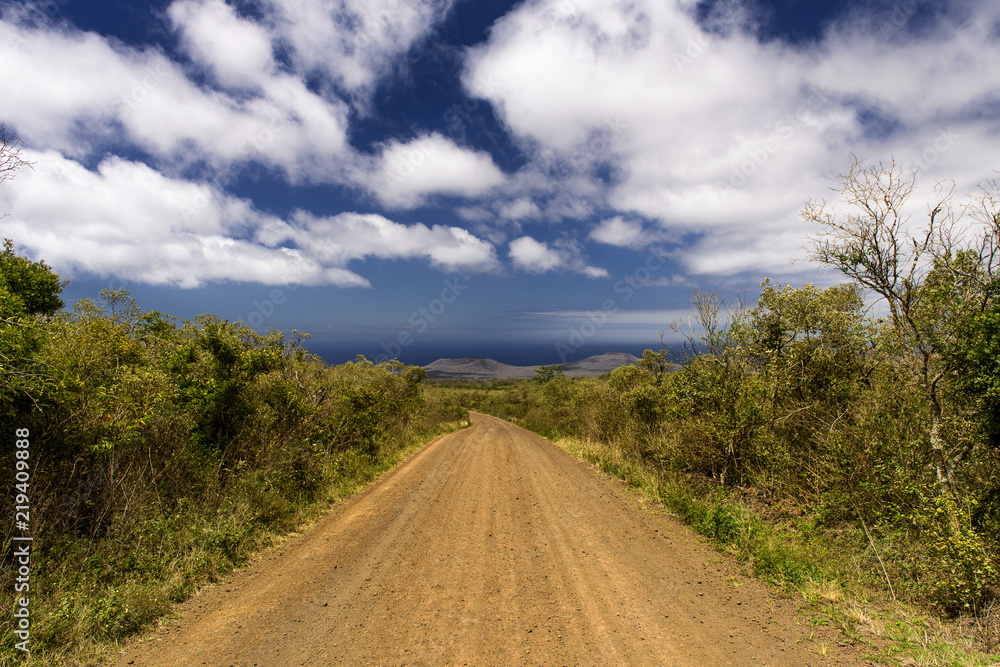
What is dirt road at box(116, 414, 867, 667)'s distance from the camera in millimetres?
3758

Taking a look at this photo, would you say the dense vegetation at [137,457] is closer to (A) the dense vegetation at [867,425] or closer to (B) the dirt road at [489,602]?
(B) the dirt road at [489,602]

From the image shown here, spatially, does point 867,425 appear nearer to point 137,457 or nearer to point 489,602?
point 489,602

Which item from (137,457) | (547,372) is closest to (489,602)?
(137,457)

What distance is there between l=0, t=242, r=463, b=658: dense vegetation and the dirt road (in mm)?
667

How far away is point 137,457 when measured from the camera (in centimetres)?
581

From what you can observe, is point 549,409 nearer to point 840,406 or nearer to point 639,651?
point 840,406

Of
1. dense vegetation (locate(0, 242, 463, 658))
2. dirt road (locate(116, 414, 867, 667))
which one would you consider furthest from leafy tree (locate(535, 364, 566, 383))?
dirt road (locate(116, 414, 867, 667))

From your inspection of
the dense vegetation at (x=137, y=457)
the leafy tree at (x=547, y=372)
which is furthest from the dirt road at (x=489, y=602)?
the leafy tree at (x=547, y=372)

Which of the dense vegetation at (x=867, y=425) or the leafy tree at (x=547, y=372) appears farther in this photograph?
the leafy tree at (x=547, y=372)

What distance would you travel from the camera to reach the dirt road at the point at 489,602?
12.3 feet

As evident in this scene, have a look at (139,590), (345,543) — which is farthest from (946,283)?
(139,590)

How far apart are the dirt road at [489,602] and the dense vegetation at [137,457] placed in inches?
26.2

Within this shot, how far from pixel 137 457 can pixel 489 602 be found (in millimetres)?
5591

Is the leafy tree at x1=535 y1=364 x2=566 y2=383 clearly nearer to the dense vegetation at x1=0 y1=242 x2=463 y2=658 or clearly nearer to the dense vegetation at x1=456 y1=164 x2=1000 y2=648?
the dense vegetation at x1=456 y1=164 x2=1000 y2=648
